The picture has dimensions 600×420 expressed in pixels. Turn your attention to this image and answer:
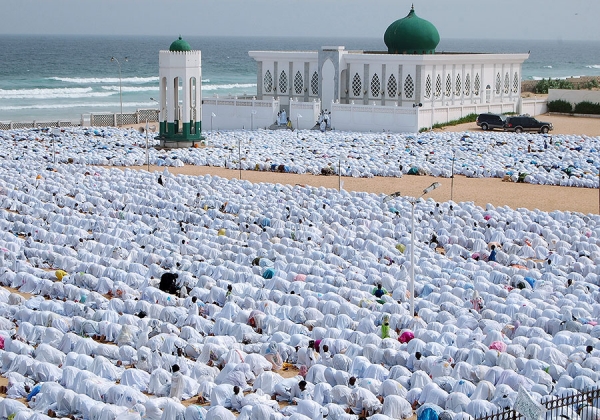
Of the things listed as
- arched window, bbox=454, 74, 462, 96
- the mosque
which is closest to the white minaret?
the mosque

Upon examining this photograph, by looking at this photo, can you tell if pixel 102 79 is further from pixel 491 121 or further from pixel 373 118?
pixel 491 121

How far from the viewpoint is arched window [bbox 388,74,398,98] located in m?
46.4

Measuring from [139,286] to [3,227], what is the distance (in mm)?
6677

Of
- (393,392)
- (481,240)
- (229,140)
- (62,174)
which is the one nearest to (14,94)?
(229,140)

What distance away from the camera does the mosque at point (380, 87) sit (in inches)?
1783

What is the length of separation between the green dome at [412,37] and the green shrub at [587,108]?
9596mm

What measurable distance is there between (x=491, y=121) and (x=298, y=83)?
10.5m

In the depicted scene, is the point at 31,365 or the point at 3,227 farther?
the point at 3,227

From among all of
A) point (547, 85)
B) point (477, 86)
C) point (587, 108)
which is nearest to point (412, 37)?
point (477, 86)

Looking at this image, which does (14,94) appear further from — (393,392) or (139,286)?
(393,392)

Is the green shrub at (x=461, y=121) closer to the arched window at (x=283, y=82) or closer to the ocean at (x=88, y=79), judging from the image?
the arched window at (x=283, y=82)

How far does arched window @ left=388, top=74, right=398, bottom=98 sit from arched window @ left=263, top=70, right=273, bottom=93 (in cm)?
697

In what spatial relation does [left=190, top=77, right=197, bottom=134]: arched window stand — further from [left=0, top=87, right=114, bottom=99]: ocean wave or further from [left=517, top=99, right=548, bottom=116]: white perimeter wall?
[left=0, top=87, right=114, bottom=99]: ocean wave

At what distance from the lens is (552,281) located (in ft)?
63.1
